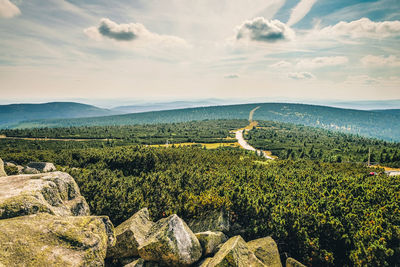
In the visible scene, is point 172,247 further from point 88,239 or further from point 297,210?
point 297,210

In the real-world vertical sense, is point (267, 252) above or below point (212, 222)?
above

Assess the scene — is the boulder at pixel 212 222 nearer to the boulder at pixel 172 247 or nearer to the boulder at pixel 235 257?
the boulder at pixel 172 247

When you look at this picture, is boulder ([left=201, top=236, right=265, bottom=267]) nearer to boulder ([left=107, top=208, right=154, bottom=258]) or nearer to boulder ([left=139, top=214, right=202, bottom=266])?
boulder ([left=139, top=214, right=202, bottom=266])

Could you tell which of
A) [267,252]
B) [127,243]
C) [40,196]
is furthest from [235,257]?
[40,196]

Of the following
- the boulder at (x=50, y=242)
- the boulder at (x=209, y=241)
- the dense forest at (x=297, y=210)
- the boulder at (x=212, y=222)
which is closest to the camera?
the boulder at (x=50, y=242)

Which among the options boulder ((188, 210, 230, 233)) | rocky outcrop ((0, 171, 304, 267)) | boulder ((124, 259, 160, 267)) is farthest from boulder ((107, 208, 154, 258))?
boulder ((188, 210, 230, 233))

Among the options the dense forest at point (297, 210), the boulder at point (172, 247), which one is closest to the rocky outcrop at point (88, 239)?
the boulder at point (172, 247)
